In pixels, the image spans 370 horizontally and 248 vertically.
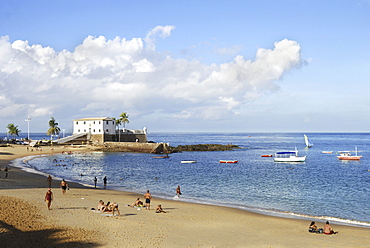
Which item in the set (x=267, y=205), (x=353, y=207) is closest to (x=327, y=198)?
(x=353, y=207)

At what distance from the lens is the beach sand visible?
61.4 feet

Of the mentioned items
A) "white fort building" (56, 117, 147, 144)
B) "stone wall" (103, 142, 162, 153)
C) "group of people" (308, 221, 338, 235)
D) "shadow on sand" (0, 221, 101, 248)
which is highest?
"white fort building" (56, 117, 147, 144)

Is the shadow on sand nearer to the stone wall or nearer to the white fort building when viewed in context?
the stone wall

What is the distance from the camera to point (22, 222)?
21.0m

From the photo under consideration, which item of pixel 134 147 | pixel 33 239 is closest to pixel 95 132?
pixel 134 147

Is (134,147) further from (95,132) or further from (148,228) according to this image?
(148,228)

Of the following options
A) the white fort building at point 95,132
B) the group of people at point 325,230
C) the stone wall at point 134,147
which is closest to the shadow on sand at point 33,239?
the group of people at point 325,230

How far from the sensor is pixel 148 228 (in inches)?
856

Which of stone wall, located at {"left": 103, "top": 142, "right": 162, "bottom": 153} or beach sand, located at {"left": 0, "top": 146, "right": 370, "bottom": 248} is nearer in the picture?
beach sand, located at {"left": 0, "top": 146, "right": 370, "bottom": 248}

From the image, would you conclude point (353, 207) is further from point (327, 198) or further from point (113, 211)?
point (113, 211)

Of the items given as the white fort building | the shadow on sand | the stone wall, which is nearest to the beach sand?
the shadow on sand

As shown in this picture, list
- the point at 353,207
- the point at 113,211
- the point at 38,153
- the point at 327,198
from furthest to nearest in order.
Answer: the point at 38,153 < the point at 327,198 < the point at 353,207 < the point at 113,211

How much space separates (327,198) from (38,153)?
80823 mm

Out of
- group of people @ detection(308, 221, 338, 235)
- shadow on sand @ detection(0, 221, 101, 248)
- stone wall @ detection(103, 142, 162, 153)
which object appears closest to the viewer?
shadow on sand @ detection(0, 221, 101, 248)
